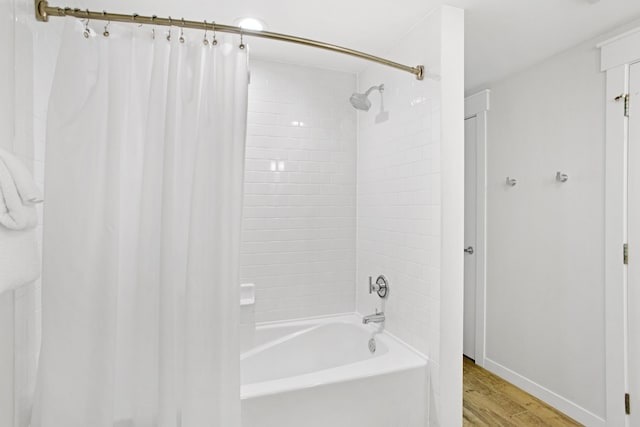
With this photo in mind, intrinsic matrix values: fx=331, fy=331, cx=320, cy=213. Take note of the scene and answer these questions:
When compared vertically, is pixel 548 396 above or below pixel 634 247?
below

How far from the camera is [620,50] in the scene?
202 cm

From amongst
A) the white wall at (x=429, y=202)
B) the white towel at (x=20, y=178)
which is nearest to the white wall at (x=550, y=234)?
the white wall at (x=429, y=202)

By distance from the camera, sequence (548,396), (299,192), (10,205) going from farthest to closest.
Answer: (299,192)
(548,396)
(10,205)

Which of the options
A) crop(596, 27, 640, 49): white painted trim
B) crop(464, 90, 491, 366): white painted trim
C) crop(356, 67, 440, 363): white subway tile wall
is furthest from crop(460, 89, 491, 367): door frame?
crop(356, 67, 440, 363): white subway tile wall

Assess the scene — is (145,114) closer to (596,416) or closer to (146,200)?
(146,200)

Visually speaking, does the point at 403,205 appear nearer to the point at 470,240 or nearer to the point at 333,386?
the point at 333,386

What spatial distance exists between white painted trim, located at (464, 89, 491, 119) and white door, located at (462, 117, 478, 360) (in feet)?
0.21

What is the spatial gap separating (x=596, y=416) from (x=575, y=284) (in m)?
0.84

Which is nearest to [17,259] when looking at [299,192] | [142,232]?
[142,232]

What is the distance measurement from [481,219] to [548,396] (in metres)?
1.44

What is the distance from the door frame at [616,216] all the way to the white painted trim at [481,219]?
3.19 feet

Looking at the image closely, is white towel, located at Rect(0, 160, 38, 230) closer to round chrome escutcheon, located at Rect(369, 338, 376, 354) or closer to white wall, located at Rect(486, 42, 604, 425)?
round chrome escutcheon, located at Rect(369, 338, 376, 354)

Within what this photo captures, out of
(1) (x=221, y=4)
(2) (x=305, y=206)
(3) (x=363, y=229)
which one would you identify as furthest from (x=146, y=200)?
(3) (x=363, y=229)

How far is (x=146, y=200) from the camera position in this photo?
122 cm
